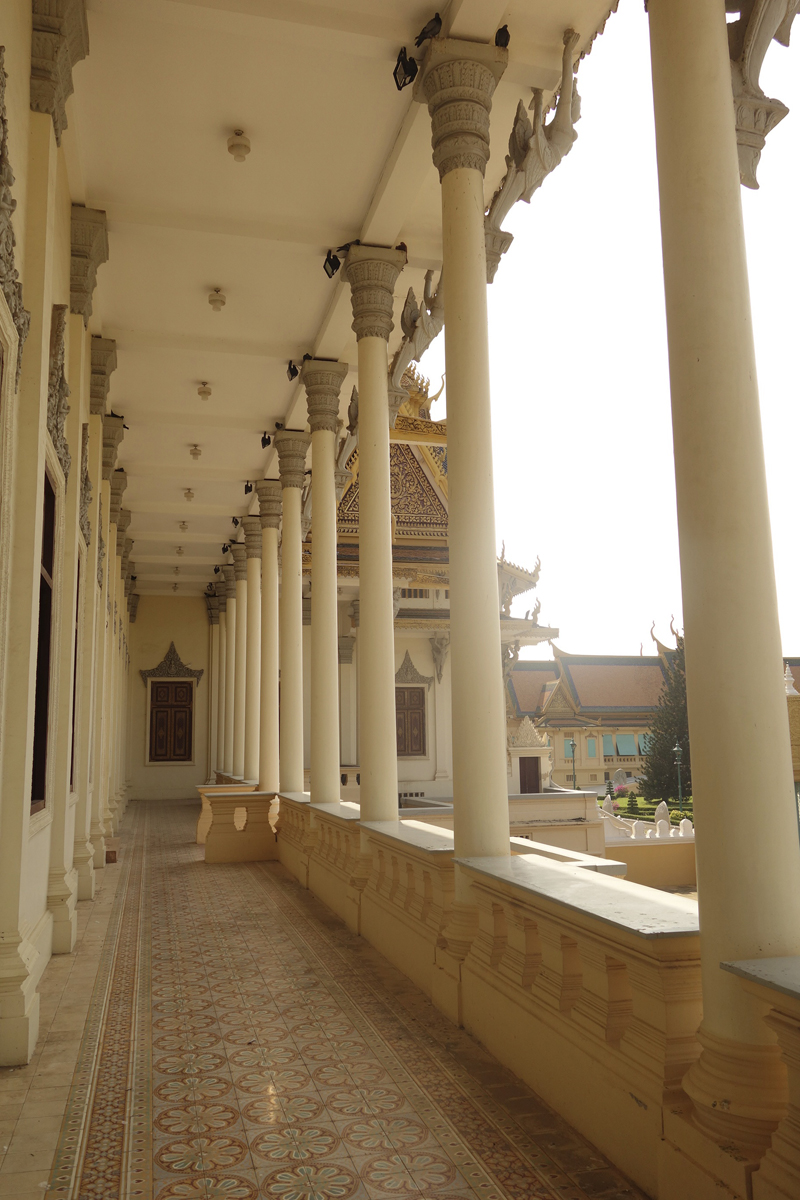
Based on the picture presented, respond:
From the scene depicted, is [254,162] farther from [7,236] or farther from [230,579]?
[230,579]

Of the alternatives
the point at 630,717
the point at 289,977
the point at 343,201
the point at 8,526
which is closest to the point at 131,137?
the point at 343,201

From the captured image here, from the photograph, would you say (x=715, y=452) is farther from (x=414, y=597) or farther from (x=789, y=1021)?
(x=414, y=597)

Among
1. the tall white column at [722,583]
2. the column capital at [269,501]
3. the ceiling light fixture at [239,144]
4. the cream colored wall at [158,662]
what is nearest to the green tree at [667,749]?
the cream colored wall at [158,662]

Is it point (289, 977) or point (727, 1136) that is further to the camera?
point (289, 977)

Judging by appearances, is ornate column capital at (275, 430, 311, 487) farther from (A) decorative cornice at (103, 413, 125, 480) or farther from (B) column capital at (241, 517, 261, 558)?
(B) column capital at (241, 517, 261, 558)

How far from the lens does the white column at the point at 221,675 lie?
19406 mm

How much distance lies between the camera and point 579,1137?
279cm

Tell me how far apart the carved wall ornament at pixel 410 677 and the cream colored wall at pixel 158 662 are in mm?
5992

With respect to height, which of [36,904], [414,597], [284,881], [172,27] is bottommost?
[284,881]

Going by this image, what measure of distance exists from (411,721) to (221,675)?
433 centimetres

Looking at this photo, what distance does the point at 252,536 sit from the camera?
14328mm

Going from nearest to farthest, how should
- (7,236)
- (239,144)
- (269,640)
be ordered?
(7,236)
(239,144)
(269,640)

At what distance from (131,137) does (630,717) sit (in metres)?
27.3

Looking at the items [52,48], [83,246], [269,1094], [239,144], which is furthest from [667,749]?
[52,48]
